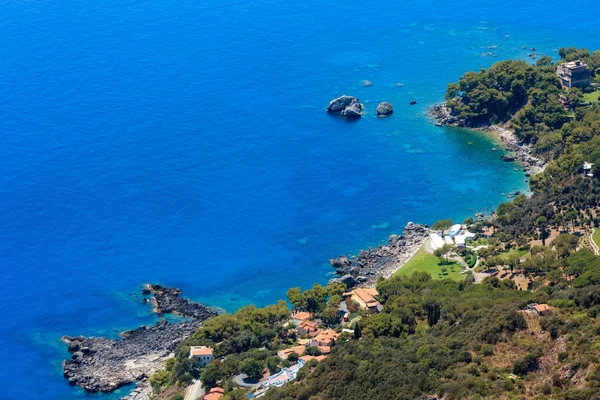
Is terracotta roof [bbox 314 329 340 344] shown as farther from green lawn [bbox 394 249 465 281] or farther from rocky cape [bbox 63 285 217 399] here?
rocky cape [bbox 63 285 217 399]

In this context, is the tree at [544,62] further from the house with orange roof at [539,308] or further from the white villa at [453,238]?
the house with orange roof at [539,308]

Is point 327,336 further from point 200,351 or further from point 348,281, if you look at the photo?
point 348,281

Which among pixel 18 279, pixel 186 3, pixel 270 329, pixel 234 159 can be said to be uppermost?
pixel 186 3

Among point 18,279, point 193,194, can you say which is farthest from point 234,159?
point 18,279

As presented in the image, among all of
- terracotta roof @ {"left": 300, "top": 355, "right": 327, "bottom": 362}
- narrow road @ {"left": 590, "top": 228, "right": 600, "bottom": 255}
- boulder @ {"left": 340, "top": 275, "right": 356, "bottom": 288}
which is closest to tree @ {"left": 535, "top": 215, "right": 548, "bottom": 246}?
narrow road @ {"left": 590, "top": 228, "right": 600, "bottom": 255}

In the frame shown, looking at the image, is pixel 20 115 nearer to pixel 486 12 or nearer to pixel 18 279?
pixel 18 279
